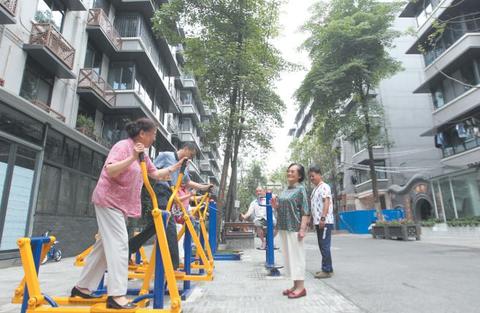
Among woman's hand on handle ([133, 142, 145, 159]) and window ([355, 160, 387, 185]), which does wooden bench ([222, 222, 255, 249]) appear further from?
window ([355, 160, 387, 185])

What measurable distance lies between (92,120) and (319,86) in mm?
12840

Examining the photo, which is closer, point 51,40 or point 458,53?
point 51,40

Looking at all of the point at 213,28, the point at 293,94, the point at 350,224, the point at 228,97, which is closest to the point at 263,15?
the point at 213,28

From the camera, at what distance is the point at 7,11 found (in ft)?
27.8

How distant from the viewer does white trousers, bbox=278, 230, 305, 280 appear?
3963mm

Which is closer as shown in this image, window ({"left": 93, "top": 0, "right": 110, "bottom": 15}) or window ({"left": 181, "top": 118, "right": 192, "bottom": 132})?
window ({"left": 93, "top": 0, "right": 110, "bottom": 15})

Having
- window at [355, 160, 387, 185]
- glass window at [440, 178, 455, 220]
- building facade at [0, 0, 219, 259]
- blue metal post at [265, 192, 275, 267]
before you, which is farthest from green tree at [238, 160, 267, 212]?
blue metal post at [265, 192, 275, 267]

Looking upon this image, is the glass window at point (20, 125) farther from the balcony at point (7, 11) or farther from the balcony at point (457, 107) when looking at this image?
the balcony at point (457, 107)

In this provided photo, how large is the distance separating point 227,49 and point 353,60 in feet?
34.1

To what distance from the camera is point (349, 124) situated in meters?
19.8

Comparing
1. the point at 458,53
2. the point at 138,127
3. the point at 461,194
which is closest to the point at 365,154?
the point at 461,194

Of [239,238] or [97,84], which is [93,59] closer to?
[97,84]

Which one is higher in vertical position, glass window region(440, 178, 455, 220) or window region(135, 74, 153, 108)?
window region(135, 74, 153, 108)

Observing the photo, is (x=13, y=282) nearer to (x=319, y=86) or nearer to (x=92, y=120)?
(x=92, y=120)
